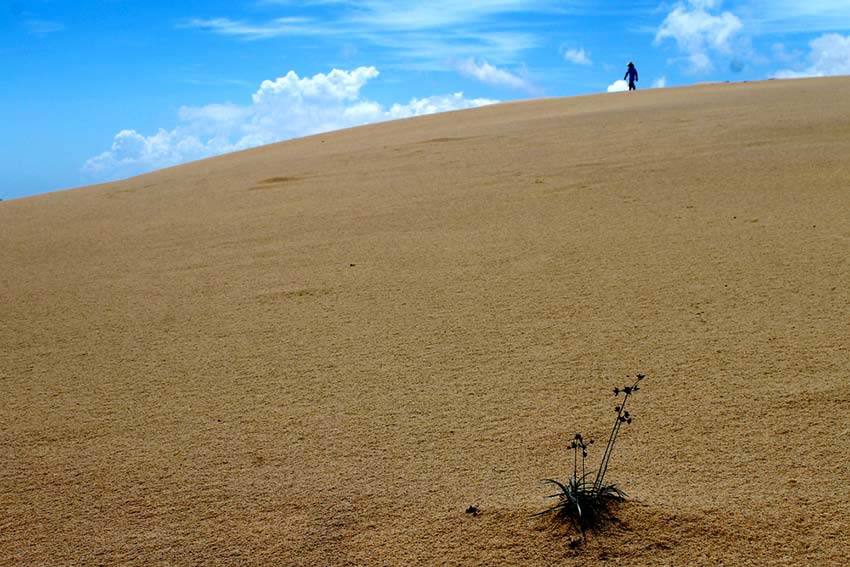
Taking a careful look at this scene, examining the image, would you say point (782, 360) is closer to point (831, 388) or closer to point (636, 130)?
point (831, 388)

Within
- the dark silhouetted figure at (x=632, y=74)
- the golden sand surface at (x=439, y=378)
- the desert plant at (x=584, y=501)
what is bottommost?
the desert plant at (x=584, y=501)

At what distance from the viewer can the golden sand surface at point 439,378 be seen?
1.79 m

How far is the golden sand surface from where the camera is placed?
179 centimetres

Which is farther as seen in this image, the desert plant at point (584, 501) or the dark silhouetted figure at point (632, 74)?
the dark silhouetted figure at point (632, 74)

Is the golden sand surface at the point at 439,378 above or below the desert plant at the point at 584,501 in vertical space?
above

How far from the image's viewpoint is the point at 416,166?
27.7 feet

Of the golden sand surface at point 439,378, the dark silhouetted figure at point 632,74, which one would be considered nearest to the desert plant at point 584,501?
the golden sand surface at point 439,378

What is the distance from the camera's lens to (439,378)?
266cm

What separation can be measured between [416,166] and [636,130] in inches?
107

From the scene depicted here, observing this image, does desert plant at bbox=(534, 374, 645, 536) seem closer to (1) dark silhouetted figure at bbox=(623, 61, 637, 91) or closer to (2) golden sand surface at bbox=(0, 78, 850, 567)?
(2) golden sand surface at bbox=(0, 78, 850, 567)

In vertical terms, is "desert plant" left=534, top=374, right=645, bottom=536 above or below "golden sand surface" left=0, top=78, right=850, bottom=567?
below

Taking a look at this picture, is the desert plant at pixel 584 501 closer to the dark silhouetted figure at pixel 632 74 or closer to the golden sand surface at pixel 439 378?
the golden sand surface at pixel 439 378

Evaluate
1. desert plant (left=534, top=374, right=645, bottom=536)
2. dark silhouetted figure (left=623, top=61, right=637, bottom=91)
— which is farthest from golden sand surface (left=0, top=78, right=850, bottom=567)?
dark silhouetted figure (left=623, top=61, right=637, bottom=91)

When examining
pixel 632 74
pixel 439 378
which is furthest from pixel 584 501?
pixel 632 74
